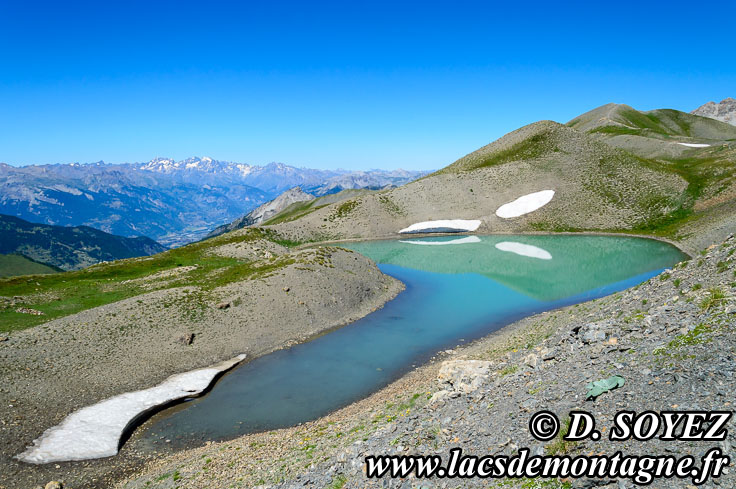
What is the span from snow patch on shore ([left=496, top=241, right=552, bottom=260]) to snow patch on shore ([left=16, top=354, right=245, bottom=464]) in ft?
167

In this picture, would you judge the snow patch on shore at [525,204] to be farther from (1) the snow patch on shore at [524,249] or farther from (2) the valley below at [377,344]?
(1) the snow patch on shore at [524,249]

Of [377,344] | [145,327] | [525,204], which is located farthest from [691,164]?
[145,327]

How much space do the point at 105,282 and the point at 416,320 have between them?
36.3 metres

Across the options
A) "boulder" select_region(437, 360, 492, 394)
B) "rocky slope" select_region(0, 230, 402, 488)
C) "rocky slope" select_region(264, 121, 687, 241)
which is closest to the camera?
"boulder" select_region(437, 360, 492, 394)

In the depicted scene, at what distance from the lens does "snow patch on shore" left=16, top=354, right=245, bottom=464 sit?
66.4ft

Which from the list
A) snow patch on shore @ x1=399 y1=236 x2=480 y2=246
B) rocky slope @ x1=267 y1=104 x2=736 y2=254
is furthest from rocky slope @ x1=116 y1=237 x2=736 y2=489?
rocky slope @ x1=267 y1=104 x2=736 y2=254

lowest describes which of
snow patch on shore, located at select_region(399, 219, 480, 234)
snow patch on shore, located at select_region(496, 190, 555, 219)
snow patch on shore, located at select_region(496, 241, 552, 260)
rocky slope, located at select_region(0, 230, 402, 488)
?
rocky slope, located at select_region(0, 230, 402, 488)

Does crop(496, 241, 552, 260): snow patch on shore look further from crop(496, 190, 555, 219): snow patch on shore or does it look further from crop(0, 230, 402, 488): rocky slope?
crop(0, 230, 402, 488): rocky slope

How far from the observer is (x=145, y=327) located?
3334 centimetres

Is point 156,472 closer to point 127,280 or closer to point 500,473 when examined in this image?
point 500,473

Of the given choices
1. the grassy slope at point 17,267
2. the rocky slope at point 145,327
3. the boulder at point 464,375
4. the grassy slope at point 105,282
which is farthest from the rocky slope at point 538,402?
the grassy slope at point 17,267

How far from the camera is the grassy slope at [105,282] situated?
3600cm

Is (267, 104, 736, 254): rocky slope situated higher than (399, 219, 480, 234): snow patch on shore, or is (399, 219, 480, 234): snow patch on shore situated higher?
(267, 104, 736, 254): rocky slope
